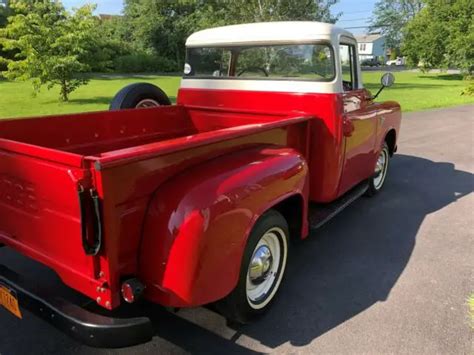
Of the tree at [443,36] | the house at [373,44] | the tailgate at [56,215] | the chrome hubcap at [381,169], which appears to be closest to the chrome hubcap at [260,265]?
the tailgate at [56,215]

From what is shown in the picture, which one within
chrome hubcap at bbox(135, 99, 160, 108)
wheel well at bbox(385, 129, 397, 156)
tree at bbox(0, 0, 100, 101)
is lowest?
wheel well at bbox(385, 129, 397, 156)

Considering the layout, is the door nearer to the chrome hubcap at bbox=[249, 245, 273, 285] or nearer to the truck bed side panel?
the chrome hubcap at bbox=[249, 245, 273, 285]

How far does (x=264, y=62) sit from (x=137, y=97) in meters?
1.35

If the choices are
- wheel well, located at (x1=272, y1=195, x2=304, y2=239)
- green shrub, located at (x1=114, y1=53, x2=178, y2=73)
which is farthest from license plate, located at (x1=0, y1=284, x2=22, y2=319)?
green shrub, located at (x1=114, y1=53, x2=178, y2=73)

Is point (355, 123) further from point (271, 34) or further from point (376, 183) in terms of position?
point (376, 183)

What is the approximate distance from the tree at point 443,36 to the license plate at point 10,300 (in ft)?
105

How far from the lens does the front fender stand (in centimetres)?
211

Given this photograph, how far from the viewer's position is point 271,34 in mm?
3945

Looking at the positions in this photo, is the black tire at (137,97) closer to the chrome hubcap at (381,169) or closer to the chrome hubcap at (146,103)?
the chrome hubcap at (146,103)

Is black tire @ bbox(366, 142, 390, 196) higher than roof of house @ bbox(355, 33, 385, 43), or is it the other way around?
roof of house @ bbox(355, 33, 385, 43)

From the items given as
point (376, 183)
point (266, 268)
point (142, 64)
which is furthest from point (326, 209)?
point (142, 64)

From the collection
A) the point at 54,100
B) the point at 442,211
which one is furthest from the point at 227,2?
the point at 442,211

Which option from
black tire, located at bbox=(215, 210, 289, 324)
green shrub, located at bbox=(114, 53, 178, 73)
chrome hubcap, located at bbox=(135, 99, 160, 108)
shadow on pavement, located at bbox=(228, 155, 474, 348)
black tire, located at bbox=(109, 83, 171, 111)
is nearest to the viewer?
black tire, located at bbox=(215, 210, 289, 324)

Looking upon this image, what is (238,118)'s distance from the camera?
4020 mm
